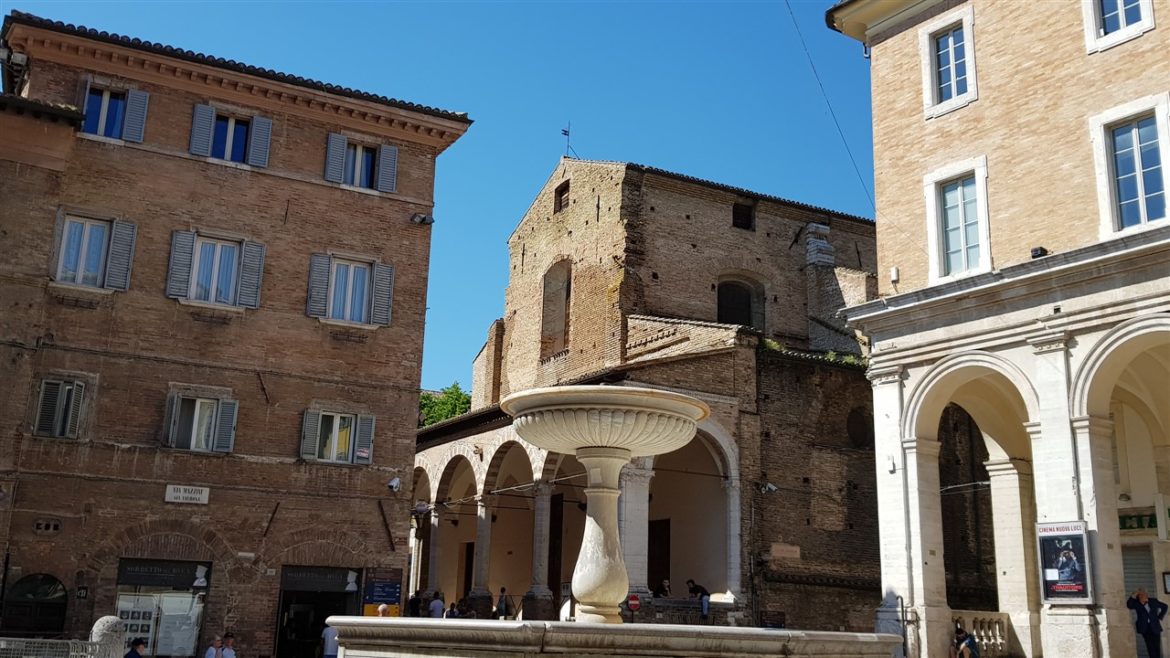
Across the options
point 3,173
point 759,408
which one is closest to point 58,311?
point 3,173

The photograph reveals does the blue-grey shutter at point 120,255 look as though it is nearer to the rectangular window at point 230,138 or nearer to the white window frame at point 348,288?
the rectangular window at point 230,138

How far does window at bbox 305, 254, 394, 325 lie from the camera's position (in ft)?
61.2

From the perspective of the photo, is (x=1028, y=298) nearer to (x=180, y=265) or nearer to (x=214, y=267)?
(x=214, y=267)

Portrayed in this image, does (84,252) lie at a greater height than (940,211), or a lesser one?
lesser

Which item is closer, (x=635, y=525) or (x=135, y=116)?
(x=135, y=116)

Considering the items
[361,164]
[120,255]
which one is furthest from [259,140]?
[120,255]

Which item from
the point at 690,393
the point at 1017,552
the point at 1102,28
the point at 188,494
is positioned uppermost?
the point at 1102,28

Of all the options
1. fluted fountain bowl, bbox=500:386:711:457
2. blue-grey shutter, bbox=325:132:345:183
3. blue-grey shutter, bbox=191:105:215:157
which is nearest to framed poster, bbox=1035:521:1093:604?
fluted fountain bowl, bbox=500:386:711:457

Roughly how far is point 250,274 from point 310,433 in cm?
293

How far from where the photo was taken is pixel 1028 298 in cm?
1455

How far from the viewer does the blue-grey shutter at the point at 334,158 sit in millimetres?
19188

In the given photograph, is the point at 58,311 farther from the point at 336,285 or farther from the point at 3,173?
the point at 336,285

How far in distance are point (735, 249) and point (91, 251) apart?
16641 millimetres

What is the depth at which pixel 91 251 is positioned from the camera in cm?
1719
